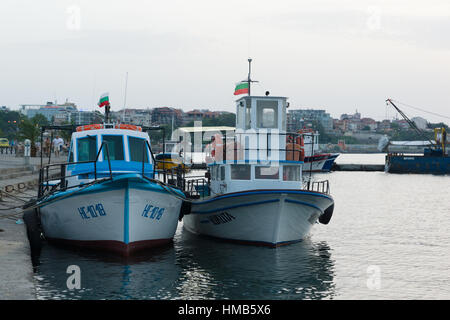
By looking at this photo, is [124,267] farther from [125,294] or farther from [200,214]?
[200,214]

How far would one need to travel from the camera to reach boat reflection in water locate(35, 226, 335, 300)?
13414 millimetres

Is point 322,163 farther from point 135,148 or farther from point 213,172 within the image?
point 135,148

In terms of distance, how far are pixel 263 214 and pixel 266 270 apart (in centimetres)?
235

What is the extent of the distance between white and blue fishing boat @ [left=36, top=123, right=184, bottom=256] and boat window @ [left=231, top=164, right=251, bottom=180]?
227cm

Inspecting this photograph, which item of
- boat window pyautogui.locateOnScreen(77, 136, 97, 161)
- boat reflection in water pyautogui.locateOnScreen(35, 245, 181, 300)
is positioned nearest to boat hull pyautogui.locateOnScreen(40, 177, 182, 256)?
boat reflection in water pyautogui.locateOnScreen(35, 245, 181, 300)

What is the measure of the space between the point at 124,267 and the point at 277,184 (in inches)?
247

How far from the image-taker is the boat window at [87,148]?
734 inches

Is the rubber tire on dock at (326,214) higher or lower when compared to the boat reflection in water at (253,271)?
higher

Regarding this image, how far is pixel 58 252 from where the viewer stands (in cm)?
1709

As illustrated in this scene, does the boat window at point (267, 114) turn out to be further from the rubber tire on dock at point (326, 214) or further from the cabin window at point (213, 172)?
the rubber tire on dock at point (326, 214)

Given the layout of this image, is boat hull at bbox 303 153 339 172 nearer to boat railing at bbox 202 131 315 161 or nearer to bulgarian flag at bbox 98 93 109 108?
boat railing at bbox 202 131 315 161

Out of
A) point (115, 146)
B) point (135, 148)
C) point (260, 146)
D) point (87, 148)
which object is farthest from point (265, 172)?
point (87, 148)

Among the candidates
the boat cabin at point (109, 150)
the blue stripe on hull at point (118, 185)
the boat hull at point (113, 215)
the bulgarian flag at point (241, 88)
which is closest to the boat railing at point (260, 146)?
the bulgarian flag at point (241, 88)
